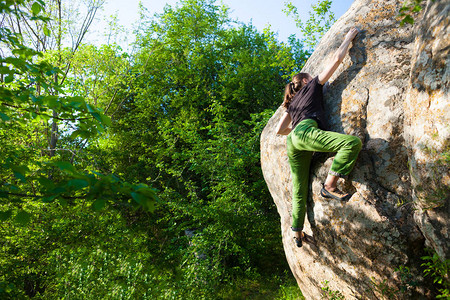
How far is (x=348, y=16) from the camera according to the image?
4.88 meters

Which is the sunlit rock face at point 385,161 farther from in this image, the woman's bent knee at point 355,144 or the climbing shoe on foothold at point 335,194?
the woman's bent knee at point 355,144

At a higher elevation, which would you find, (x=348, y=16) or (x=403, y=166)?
(x=348, y=16)

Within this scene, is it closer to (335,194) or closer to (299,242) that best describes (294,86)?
(335,194)

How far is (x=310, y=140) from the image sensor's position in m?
3.89

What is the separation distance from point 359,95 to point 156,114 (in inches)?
484

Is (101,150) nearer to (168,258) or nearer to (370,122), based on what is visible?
(168,258)

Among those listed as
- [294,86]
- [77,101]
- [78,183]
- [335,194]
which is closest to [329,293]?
[335,194]

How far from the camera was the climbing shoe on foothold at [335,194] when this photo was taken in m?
3.84

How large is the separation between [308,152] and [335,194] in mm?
686

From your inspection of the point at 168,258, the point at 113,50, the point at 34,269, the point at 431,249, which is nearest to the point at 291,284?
the point at 168,258

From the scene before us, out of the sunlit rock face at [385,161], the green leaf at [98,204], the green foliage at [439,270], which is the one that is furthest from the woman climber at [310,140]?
the green leaf at [98,204]

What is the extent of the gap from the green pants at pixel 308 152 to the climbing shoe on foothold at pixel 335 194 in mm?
264

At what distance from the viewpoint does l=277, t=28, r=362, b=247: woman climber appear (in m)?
3.71

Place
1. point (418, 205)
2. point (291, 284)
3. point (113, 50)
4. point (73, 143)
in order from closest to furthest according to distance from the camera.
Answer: point (418, 205)
point (291, 284)
point (73, 143)
point (113, 50)
